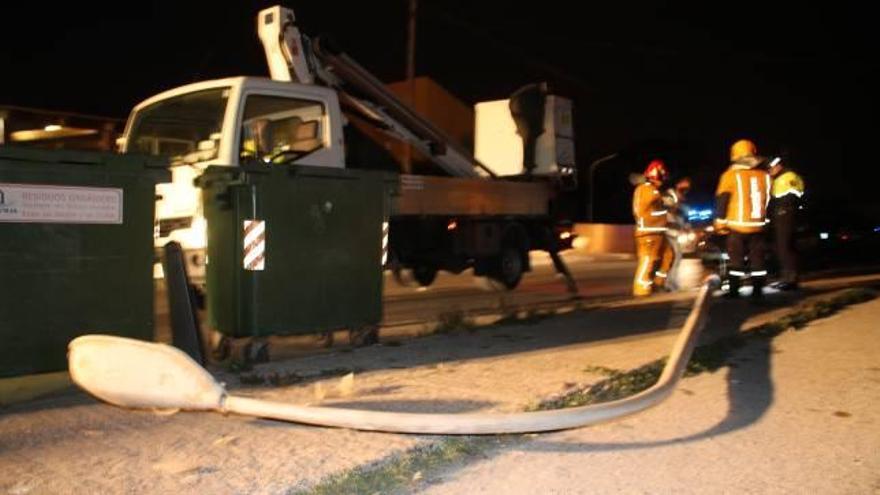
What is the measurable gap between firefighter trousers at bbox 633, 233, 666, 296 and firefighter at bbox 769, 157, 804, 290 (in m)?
1.74

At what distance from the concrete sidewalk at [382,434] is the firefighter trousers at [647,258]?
286cm

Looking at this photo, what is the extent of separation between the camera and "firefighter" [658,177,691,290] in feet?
34.9

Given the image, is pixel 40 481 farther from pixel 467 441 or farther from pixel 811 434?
pixel 811 434

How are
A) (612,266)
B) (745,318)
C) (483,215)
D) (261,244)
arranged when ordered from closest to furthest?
(261,244), (745,318), (483,215), (612,266)

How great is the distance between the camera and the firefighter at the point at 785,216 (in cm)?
1077

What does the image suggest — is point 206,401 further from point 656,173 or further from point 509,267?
point 509,267

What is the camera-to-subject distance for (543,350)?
6750 millimetres

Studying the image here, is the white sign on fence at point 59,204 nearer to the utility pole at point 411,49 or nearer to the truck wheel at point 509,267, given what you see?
the truck wheel at point 509,267

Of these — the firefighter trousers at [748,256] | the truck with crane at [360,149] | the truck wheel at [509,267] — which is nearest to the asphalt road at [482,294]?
the truck wheel at [509,267]

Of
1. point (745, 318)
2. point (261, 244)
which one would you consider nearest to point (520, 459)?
point (261, 244)

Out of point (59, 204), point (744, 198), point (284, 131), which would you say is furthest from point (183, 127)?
point (744, 198)

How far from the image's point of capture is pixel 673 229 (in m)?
10.8

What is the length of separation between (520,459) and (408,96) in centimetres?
1822

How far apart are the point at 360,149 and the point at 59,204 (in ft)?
19.3
